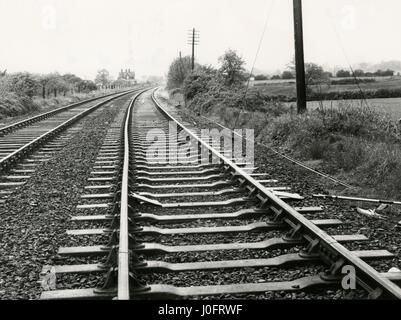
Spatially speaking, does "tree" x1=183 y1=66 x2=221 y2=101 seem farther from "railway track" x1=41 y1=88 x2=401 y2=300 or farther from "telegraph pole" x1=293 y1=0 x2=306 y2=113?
"railway track" x1=41 y1=88 x2=401 y2=300

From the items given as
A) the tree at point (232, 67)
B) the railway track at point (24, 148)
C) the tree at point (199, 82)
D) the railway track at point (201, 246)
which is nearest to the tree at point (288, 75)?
the tree at point (199, 82)

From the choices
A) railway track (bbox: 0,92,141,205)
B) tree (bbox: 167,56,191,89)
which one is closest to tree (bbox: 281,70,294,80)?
tree (bbox: 167,56,191,89)

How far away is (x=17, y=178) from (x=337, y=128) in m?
6.97

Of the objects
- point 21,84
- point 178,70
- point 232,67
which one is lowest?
point 21,84

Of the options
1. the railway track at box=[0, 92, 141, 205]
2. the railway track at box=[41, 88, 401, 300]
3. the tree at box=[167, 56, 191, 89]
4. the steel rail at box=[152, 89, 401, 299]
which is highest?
the tree at box=[167, 56, 191, 89]

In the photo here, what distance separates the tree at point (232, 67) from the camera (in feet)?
87.4

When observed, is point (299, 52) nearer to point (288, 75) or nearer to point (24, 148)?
point (24, 148)

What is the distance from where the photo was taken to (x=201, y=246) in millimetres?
4379

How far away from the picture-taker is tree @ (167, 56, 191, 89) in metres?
49.3

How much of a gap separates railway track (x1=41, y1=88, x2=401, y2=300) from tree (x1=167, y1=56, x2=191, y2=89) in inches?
1692

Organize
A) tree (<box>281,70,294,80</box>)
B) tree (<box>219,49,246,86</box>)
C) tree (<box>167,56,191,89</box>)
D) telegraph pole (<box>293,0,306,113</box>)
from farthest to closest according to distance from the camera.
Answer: tree (<box>281,70,294,80</box>) → tree (<box>167,56,191,89</box>) → tree (<box>219,49,246,86</box>) → telegraph pole (<box>293,0,306,113</box>)

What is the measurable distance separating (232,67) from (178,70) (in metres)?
25.0

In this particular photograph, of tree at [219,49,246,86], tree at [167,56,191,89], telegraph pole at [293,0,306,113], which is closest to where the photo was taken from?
telegraph pole at [293,0,306,113]

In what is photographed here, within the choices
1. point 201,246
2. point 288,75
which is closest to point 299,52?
point 201,246
